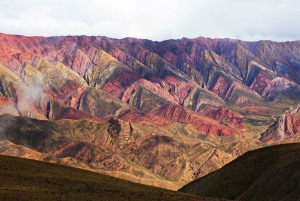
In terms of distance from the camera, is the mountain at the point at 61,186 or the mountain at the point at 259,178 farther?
the mountain at the point at 259,178

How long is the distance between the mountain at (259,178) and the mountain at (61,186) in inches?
711

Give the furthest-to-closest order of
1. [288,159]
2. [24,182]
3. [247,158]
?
1. [247,158]
2. [288,159]
3. [24,182]

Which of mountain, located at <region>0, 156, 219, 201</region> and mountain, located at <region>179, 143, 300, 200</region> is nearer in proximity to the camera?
mountain, located at <region>0, 156, 219, 201</region>

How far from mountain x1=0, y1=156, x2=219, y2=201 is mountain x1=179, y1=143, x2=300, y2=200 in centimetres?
1805

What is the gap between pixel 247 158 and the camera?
153500 millimetres

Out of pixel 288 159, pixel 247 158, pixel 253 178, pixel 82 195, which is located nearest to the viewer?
pixel 82 195

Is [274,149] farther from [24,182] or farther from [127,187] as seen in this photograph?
[24,182]

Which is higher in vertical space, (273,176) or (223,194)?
(273,176)

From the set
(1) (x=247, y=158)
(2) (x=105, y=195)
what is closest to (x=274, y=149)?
(1) (x=247, y=158)

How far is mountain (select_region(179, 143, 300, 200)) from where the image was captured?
116 m

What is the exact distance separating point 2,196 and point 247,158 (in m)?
78.4

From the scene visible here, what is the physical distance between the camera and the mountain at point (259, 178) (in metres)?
116

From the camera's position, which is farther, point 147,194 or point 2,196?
point 147,194

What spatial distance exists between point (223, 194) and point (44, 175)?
158 ft
